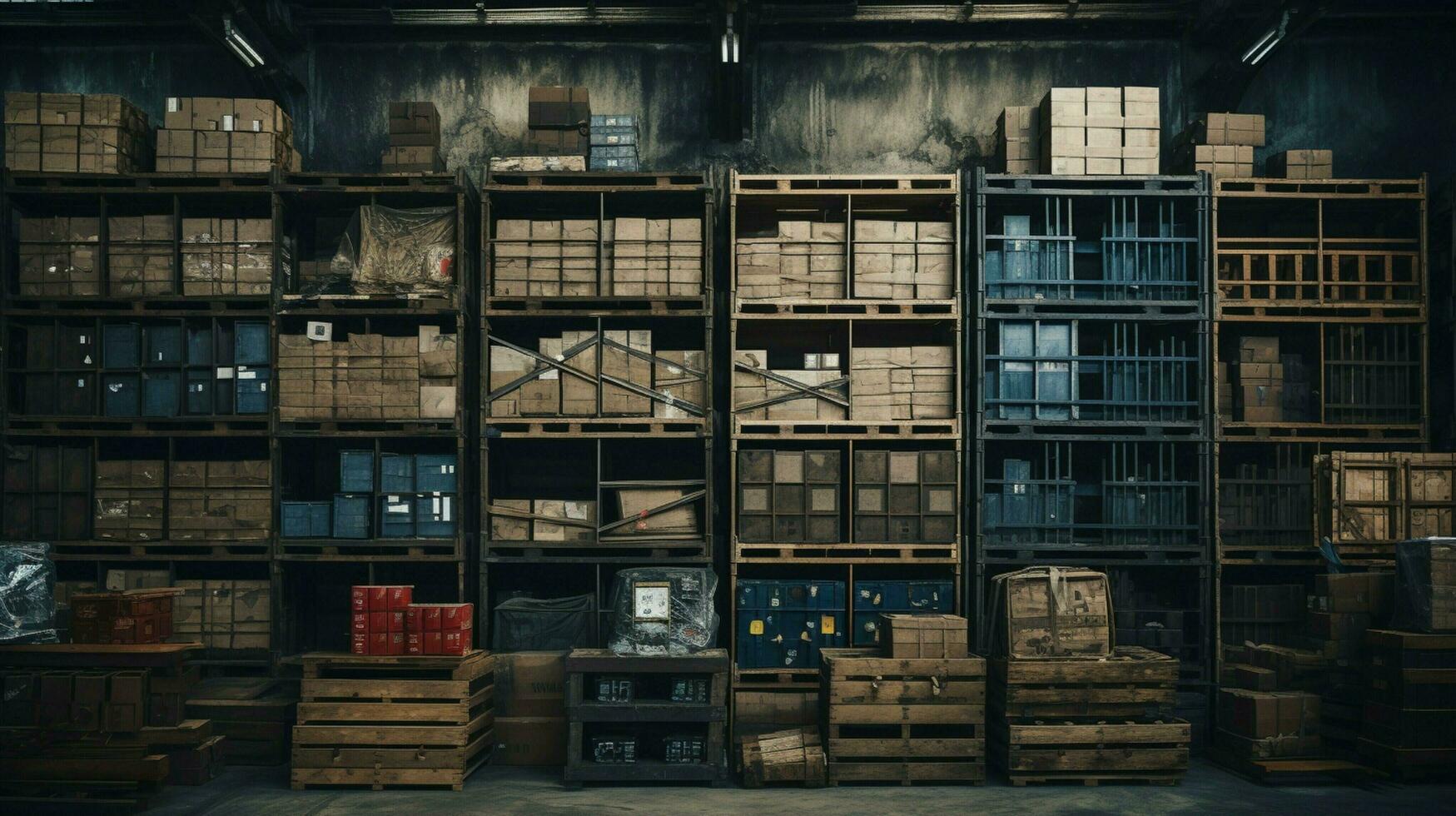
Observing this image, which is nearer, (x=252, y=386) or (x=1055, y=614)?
(x=1055, y=614)

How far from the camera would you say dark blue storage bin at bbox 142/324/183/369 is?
1042cm

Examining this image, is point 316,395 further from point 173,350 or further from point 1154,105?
point 1154,105

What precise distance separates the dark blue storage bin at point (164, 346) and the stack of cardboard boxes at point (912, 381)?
7.14 m

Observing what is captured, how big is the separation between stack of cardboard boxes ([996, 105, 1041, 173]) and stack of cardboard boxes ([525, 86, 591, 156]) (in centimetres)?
456

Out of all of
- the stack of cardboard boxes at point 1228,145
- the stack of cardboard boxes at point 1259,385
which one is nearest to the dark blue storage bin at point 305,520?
the stack of cardboard boxes at point 1259,385

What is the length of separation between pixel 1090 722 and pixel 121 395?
10.4 meters

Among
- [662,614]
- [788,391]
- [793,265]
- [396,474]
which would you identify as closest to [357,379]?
[396,474]

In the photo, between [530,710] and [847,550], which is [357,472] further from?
[847,550]

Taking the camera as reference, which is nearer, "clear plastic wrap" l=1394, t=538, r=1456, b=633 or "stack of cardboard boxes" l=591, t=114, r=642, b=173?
"clear plastic wrap" l=1394, t=538, r=1456, b=633

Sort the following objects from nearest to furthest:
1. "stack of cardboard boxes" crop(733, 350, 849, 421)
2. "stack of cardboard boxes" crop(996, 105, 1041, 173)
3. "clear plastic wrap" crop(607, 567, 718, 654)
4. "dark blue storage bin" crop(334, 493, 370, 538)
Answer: "clear plastic wrap" crop(607, 567, 718, 654)
"dark blue storage bin" crop(334, 493, 370, 538)
"stack of cardboard boxes" crop(733, 350, 849, 421)
"stack of cardboard boxes" crop(996, 105, 1041, 173)

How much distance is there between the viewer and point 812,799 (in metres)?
8.45

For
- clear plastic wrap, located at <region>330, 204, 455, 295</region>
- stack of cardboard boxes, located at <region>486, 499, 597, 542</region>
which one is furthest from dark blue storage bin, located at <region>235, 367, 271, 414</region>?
stack of cardboard boxes, located at <region>486, 499, 597, 542</region>

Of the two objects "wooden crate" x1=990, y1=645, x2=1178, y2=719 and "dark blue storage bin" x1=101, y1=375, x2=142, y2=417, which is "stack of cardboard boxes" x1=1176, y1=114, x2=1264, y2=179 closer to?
"wooden crate" x1=990, y1=645, x2=1178, y2=719

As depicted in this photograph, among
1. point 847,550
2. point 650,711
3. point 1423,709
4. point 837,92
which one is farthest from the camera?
point 837,92
